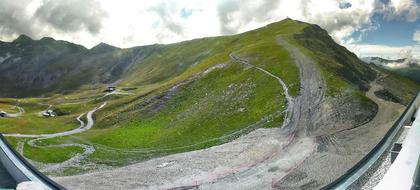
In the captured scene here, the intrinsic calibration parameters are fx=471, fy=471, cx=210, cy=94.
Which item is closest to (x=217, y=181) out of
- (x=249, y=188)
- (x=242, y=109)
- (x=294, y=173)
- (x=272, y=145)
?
(x=249, y=188)

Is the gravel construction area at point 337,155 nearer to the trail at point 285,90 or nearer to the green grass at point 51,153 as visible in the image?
the trail at point 285,90

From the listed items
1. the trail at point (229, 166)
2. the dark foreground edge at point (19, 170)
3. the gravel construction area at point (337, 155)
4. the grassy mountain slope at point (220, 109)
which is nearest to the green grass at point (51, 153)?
the grassy mountain slope at point (220, 109)

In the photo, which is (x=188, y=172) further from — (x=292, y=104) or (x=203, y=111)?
(x=203, y=111)

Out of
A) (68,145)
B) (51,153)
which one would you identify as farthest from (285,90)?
(51,153)

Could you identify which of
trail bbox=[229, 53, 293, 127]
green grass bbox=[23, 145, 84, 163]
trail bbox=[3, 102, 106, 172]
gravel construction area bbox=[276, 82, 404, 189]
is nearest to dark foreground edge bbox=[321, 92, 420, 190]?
gravel construction area bbox=[276, 82, 404, 189]

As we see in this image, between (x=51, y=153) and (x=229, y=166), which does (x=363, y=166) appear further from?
(x=51, y=153)

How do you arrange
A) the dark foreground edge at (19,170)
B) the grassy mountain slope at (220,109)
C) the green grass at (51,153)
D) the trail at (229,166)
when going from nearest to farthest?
the dark foreground edge at (19,170) < the trail at (229,166) < the grassy mountain slope at (220,109) < the green grass at (51,153)

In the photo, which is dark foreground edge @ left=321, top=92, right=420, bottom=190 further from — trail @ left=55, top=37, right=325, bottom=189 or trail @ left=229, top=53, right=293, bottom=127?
trail @ left=229, top=53, right=293, bottom=127
